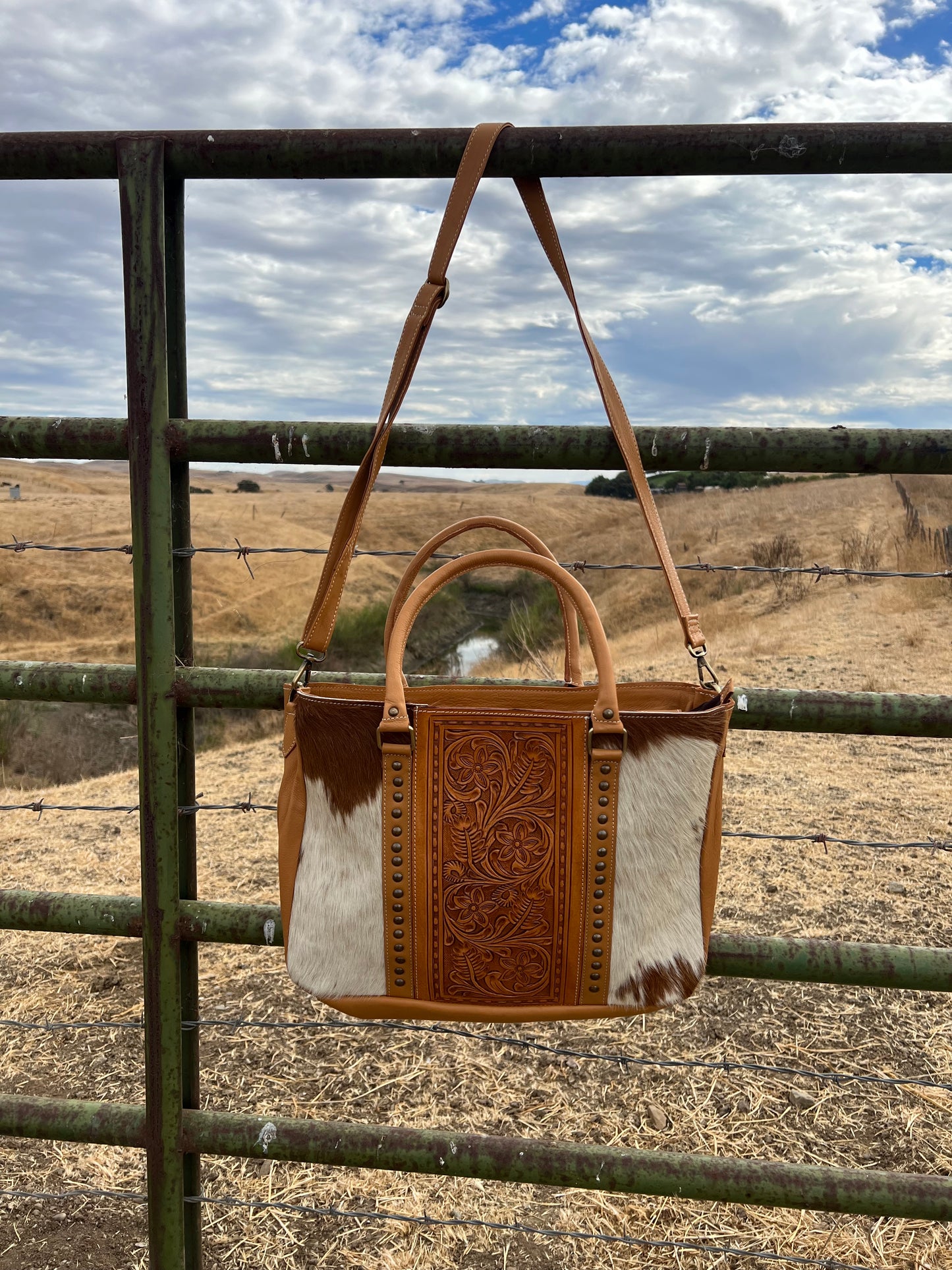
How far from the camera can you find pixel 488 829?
1533mm

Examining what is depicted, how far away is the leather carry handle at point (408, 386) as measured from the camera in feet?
5.15

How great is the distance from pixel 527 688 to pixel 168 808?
84cm

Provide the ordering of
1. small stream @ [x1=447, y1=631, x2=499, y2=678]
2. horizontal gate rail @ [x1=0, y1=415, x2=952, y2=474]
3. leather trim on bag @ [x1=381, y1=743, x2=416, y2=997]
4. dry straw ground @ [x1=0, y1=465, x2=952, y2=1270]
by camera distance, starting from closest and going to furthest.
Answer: leather trim on bag @ [x1=381, y1=743, x2=416, y2=997], horizontal gate rail @ [x1=0, y1=415, x2=952, y2=474], dry straw ground @ [x1=0, y1=465, x2=952, y2=1270], small stream @ [x1=447, y1=631, x2=499, y2=678]

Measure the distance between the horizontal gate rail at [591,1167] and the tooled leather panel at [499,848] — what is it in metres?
0.54

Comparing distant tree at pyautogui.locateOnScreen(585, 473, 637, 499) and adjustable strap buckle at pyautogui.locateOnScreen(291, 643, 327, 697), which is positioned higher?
distant tree at pyautogui.locateOnScreen(585, 473, 637, 499)

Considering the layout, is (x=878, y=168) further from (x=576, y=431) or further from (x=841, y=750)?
(x=841, y=750)

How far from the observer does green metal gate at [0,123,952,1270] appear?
171cm

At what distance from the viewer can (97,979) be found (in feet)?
13.3

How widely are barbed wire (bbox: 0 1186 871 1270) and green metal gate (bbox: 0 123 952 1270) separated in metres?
0.53

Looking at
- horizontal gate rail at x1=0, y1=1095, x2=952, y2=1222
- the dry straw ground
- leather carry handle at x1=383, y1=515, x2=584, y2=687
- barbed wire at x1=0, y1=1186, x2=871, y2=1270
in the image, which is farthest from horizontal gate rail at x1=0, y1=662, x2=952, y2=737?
the dry straw ground

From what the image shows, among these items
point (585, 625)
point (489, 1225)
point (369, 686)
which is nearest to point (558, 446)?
point (585, 625)

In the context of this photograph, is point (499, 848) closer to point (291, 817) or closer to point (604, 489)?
point (291, 817)

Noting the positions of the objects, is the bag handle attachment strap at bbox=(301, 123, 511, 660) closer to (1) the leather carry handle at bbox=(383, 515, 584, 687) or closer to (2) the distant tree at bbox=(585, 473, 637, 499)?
(1) the leather carry handle at bbox=(383, 515, 584, 687)

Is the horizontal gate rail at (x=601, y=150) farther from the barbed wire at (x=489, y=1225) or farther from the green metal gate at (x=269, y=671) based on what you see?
the barbed wire at (x=489, y=1225)
